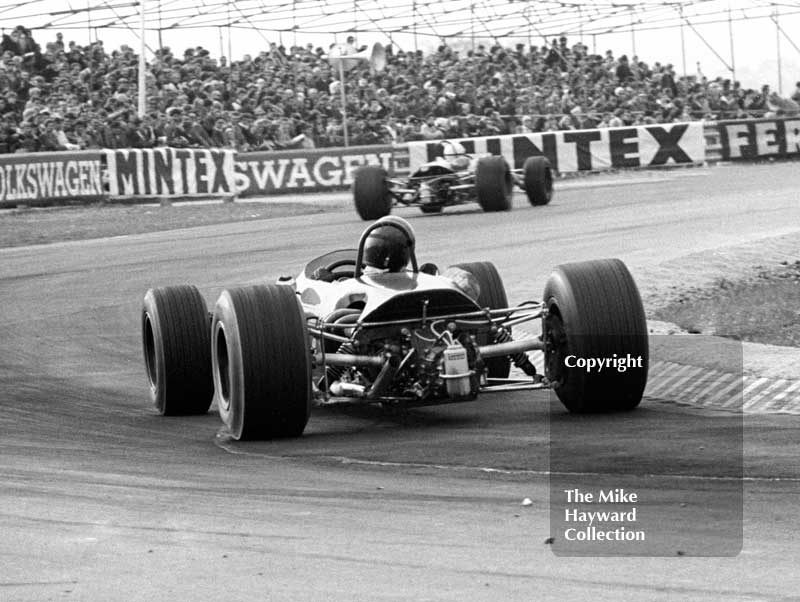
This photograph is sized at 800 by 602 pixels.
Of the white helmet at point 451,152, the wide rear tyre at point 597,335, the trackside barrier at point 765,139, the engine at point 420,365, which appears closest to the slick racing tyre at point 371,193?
the white helmet at point 451,152

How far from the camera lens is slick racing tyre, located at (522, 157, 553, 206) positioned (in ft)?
88.5

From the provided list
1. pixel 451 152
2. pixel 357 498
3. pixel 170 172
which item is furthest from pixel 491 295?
pixel 170 172

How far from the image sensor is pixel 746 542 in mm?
5297

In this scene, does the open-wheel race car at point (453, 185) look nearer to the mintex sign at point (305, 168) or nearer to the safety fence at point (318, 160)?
the safety fence at point (318, 160)

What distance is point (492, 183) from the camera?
25750mm

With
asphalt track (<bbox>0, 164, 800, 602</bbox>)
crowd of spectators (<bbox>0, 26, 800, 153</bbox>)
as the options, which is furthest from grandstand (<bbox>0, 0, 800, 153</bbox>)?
asphalt track (<bbox>0, 164, 800, 602</bbox>)

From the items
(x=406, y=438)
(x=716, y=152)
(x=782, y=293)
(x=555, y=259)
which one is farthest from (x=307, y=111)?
(x=406, y=438)

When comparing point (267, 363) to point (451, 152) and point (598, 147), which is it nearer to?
point (451, 152)

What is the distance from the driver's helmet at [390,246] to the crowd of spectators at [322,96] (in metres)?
21.4

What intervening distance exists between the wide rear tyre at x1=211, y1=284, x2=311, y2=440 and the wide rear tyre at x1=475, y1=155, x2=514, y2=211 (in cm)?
1754

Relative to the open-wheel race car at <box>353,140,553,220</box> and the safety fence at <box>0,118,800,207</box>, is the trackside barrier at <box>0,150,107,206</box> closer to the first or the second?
the safety fence at <box>0,118,800,207</box>

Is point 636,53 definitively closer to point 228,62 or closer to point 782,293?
point 228,62

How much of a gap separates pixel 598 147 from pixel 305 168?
7.44 metres

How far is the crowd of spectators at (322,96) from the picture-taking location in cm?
3100
